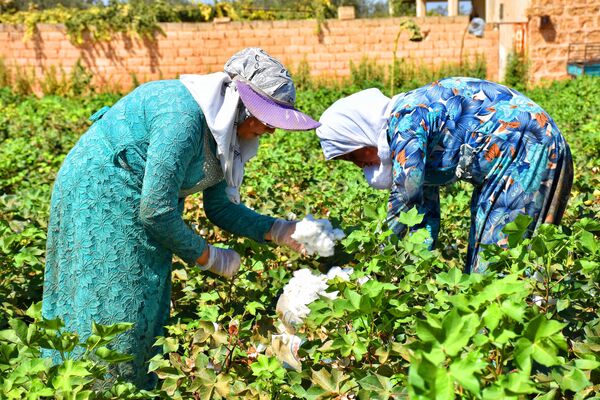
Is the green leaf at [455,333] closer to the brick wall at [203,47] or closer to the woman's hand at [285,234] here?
the woman's hand at [285,234]

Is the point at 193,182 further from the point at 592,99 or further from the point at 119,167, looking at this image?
the point at 592,99

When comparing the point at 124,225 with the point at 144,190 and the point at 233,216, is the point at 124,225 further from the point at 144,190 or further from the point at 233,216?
the point at 233,216

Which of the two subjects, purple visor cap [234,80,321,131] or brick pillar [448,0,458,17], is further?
brick pillar [448,0,458,17]

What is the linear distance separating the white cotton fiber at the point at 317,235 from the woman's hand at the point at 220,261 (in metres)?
0.23

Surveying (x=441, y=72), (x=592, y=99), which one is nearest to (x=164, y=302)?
(x=592, y=99)

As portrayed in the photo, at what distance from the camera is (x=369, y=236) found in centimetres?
216

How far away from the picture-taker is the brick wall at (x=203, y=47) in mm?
19219

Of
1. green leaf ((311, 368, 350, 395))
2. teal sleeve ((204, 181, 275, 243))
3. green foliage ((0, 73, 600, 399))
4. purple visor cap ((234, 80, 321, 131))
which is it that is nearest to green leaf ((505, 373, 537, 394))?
green foliage ((0, 73, 600, 399))

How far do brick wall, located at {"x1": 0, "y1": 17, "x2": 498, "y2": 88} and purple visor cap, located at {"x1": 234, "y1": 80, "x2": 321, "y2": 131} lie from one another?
17038 millimetres

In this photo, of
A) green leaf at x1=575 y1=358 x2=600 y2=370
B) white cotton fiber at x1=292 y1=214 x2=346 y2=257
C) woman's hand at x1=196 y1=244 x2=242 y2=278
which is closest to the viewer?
green leaf at x1=575 y1=358 x2=600 y2=370

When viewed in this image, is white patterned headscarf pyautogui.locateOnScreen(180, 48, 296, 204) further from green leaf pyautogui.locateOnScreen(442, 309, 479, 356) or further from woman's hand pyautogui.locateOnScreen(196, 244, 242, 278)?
green leaf pyautogui.locateOnScreen(442, 309, 479, 356)

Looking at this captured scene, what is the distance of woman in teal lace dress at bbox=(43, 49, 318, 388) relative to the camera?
2295 mm

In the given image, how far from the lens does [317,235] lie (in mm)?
2615

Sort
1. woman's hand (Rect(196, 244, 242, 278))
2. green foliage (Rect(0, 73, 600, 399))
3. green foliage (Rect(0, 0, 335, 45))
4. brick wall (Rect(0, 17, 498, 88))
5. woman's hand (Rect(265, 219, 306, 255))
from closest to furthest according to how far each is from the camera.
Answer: green foliage (Rect(0, 73, 600, 399)) → woman's hand (Rect(196, 244, 242, 278)) → woman's hand (Rect(265, 219, 306, 255)) → green foliage (Rect(0, 0, 335, 45)) → brick wall (Rect(0, 17, 498, 88))
